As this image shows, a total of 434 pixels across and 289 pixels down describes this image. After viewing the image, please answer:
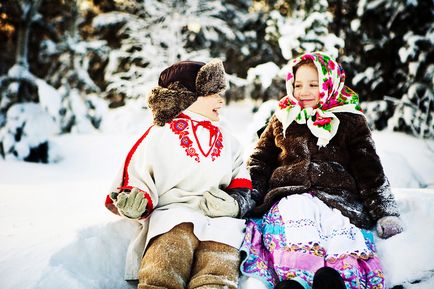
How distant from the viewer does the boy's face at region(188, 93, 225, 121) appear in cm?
198

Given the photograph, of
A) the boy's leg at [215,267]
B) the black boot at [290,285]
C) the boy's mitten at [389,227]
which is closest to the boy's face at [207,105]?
the boy's leg at [215,267]

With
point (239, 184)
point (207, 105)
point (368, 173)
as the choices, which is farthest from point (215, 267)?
point (368, 173)

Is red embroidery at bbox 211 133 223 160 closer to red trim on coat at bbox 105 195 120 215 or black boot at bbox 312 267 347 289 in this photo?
red trim on coat at bbox 105 195 120 215

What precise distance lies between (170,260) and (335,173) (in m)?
1.09

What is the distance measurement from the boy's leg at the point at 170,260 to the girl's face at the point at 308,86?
1.10 meters

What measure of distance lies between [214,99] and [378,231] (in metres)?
1.16

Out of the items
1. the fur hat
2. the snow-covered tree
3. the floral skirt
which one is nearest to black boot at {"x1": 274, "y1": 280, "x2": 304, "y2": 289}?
the floral skirt

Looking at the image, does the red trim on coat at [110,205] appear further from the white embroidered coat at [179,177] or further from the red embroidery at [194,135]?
the red embroidery at [194,135]

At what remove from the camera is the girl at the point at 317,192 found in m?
1.67

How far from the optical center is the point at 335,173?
2.04 metres

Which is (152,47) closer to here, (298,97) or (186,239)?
(298,97)

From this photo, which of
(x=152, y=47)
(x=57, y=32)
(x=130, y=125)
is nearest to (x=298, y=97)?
(x=130, y=125)

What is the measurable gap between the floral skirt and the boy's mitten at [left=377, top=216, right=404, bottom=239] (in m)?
0.06

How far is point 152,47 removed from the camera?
22.3ft
